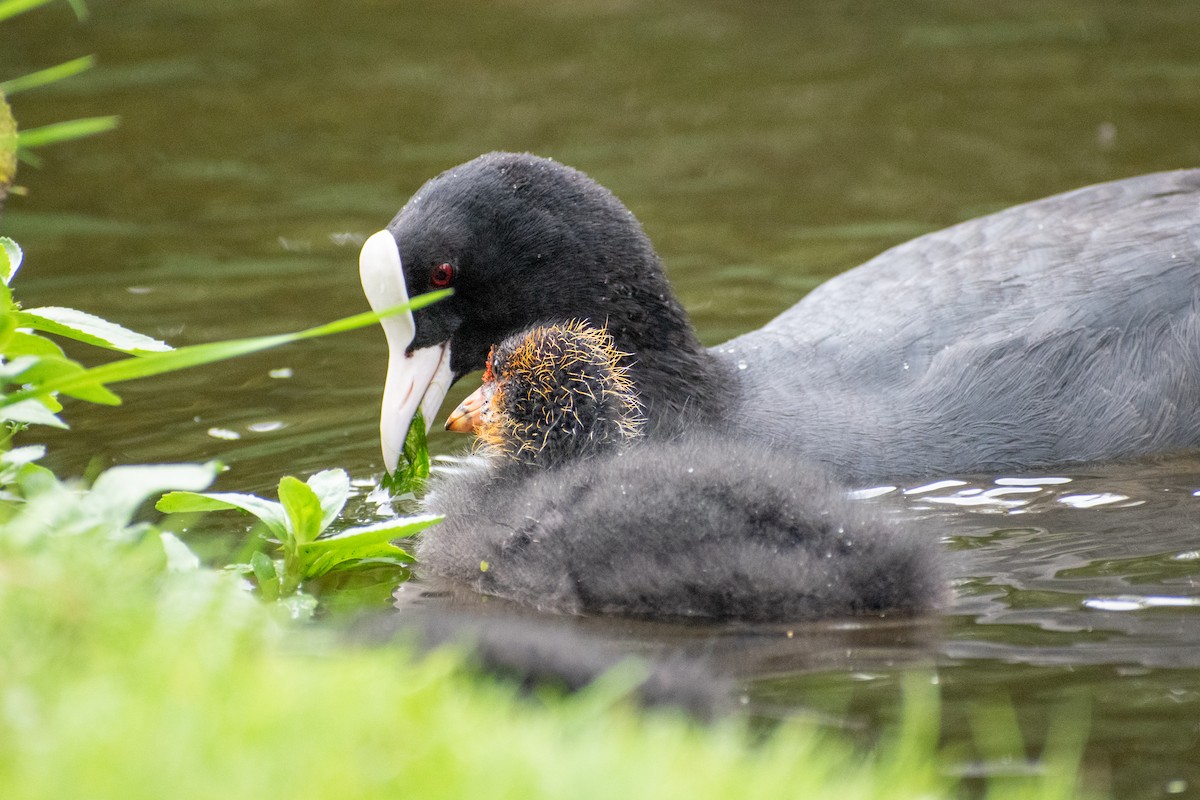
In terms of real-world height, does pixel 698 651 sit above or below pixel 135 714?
below

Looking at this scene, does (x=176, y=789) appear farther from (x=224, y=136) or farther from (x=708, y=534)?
(x=224, y=136)

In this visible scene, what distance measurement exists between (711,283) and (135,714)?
500 centimetres

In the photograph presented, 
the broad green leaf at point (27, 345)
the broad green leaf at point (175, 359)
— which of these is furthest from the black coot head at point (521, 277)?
the broad green leaf at point (175, 359)

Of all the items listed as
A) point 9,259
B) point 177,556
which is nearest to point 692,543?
point 177,556

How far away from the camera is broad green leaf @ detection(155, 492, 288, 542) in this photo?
3.49 meters

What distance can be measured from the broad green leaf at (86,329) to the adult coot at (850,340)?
44.8 inches

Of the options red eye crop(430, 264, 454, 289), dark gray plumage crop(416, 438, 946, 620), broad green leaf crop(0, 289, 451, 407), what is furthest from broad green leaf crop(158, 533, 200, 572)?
red eye crop(430, 264, 454, 289)

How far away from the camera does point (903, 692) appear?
123 inches

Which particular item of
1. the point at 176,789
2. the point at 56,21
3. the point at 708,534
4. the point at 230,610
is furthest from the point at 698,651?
the point at 56,21

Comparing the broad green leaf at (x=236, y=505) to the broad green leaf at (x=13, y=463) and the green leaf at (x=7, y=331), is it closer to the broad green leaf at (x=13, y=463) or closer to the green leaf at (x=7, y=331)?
the broad green leaf at (x=13, y=463)

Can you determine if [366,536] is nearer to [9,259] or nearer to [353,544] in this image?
[353,544]

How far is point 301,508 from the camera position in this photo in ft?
11.4

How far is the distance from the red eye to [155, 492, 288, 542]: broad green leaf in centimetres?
118

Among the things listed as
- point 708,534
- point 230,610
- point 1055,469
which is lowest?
point 1055,469
